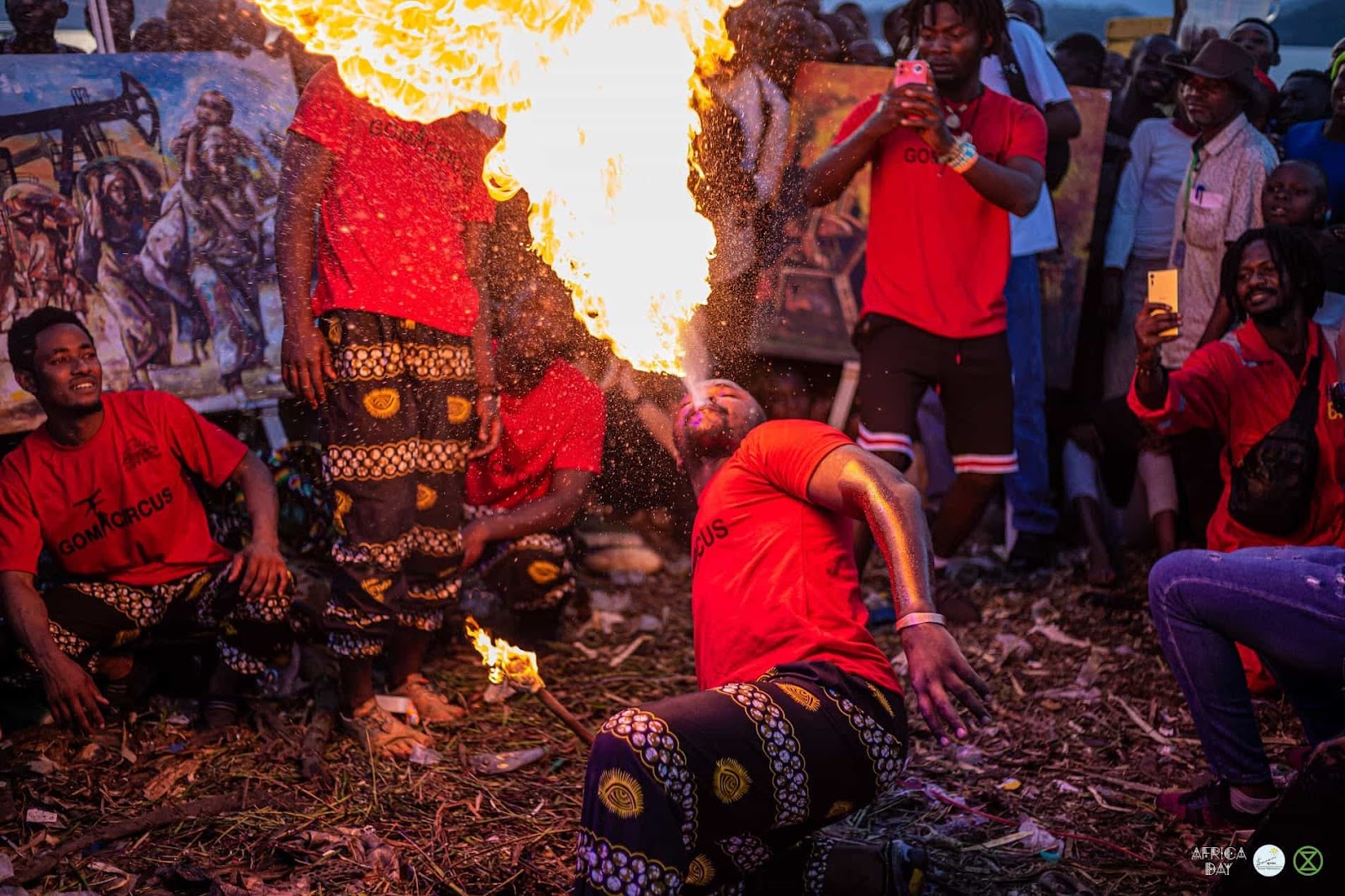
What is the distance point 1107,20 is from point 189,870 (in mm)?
8640

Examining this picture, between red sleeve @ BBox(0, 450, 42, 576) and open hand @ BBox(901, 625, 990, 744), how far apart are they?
131 inches

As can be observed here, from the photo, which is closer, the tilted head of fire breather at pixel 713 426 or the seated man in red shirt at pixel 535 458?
the tilted head of fire breather at pixel 713 426

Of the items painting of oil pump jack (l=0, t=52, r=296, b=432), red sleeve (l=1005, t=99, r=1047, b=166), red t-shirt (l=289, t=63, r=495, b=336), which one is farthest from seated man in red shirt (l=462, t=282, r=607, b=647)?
red sleeve (l=1005, t=99, r=1047, b=166)

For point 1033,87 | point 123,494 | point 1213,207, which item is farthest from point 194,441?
point 1213,207

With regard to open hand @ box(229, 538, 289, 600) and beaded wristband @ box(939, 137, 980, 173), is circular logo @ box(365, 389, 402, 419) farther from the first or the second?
beaded wristband @ box(939, 137, 980, 173)

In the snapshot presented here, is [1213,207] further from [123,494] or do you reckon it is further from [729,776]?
[123,494]

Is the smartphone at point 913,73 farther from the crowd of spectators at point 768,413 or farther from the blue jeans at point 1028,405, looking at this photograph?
the blue jeans at point 1028,405

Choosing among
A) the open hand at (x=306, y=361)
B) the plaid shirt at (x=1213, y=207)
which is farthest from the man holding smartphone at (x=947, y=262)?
the open hand at (x=306, y=361)

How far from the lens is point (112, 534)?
440 cm

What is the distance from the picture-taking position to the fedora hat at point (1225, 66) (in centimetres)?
605

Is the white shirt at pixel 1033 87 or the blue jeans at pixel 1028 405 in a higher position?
the white shirt at pixel 1033 87

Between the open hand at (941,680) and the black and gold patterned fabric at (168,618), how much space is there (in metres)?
2.83

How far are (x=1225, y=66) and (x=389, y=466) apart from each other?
4.95m

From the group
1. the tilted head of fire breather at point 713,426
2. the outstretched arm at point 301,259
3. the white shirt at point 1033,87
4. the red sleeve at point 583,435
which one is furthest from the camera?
the white shirt at point 1033,87
